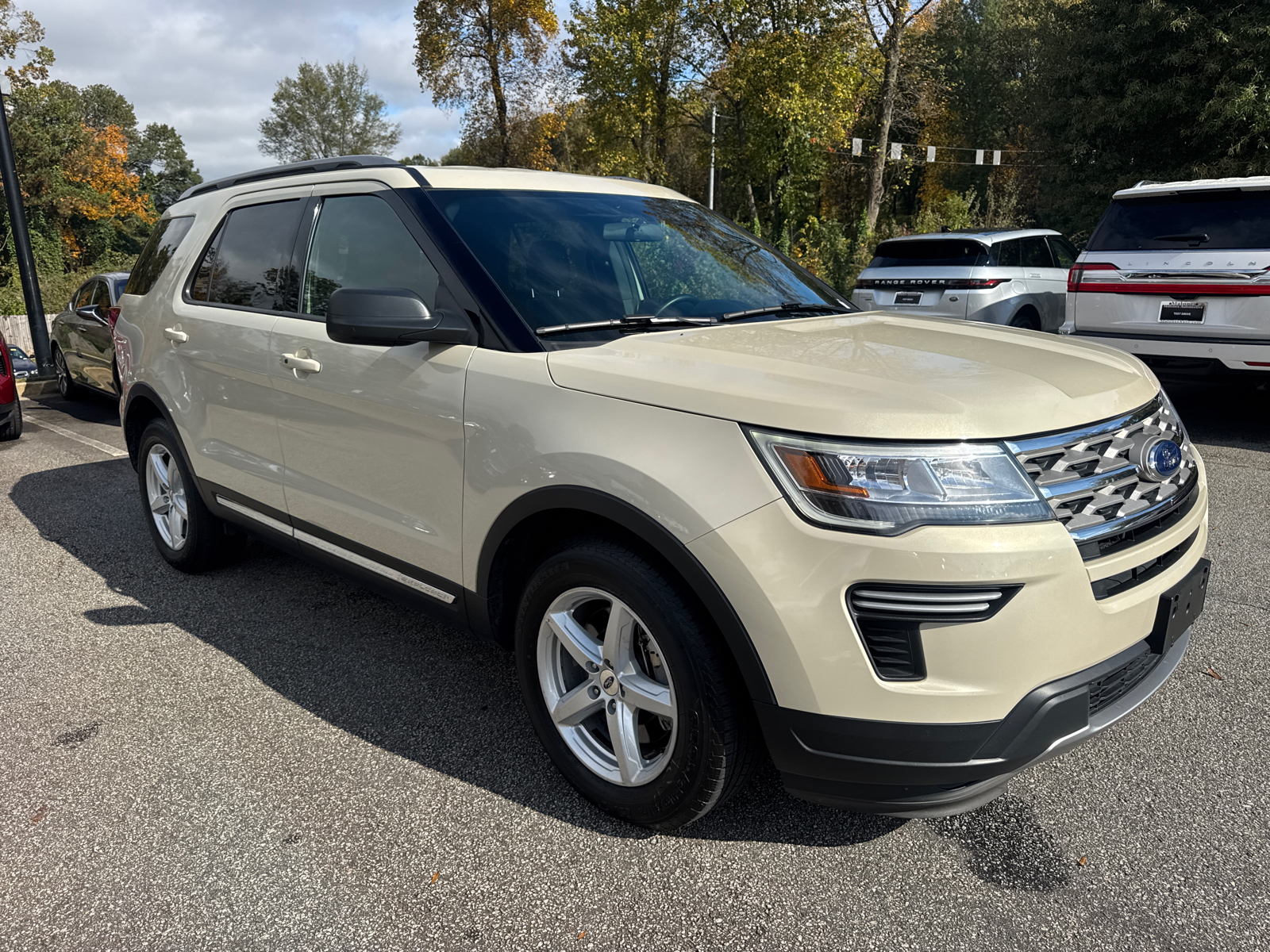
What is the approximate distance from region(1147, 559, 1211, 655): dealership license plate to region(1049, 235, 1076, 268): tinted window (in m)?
9.64

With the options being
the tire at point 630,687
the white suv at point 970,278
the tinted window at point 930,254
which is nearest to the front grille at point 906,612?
the tire at point 630,687

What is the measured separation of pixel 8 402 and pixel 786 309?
8.20m

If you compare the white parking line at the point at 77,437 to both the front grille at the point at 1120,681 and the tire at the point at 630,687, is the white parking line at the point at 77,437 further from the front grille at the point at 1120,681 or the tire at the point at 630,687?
the front grille at the point at 1120,681

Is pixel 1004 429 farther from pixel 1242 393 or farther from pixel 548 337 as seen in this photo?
pixel 1242 393

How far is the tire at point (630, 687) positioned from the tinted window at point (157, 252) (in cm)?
322

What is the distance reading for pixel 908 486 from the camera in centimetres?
195

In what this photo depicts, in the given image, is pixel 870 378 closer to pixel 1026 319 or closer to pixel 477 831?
pixel 477 831

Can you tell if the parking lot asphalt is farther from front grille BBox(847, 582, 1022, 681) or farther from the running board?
front grille BBox(847, 582, 1022, 681)

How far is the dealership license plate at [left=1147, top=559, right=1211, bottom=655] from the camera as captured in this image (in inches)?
88.1

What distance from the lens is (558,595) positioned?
2541 mm

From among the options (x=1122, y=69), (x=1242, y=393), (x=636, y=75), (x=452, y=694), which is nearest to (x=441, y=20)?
(x=636, y=75)

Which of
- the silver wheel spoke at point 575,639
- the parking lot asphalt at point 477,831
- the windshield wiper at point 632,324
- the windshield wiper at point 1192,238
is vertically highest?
the windshield wiper at point 1192,238

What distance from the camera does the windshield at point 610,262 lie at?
9.34 ft

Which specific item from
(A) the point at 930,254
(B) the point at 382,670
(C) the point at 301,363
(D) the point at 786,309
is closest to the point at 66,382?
(C) the point at 301,363
